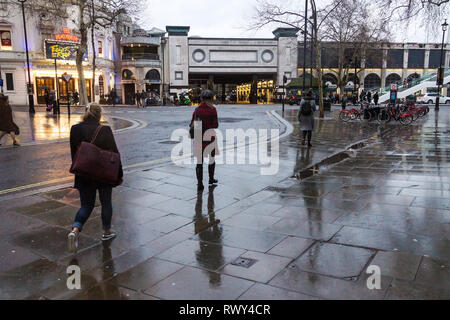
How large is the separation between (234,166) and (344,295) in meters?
5.74

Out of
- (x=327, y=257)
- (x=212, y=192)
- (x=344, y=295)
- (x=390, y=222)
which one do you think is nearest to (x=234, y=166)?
(x=212, y=192)

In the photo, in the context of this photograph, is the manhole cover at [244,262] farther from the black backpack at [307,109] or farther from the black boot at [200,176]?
the black backpack at [307,109]

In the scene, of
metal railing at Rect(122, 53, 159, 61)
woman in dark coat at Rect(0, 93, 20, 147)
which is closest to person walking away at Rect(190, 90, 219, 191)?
woman in dark coat at Rect(0, 93, 20, 147)

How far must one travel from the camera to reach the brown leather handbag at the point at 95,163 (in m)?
3.96

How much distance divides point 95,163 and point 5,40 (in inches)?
1648

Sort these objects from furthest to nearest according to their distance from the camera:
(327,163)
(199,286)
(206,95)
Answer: (327,163)
(206,95)
(199,286)

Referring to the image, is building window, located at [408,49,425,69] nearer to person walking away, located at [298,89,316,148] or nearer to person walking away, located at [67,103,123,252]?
person walking away, located at [298,89,316,148]

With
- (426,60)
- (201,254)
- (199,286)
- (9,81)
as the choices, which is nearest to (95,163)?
(201,254)

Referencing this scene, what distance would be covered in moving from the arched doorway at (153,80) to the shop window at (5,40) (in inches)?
682

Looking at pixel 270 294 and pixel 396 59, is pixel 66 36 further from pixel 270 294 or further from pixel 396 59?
pixel 396 59

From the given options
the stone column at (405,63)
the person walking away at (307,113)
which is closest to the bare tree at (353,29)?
the person walking away at (307,113)

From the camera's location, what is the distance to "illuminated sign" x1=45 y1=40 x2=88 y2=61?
39.4m

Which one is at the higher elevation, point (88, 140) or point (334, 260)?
point (88, 140)

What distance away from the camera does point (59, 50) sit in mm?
39938
